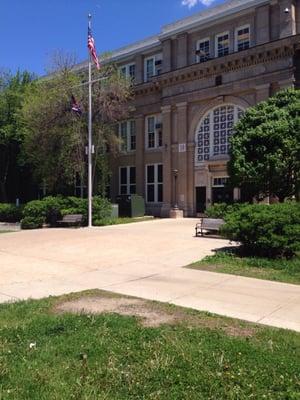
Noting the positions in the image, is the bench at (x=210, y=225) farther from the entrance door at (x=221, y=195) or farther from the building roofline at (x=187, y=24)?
the building roofline at (x=187, y=24)

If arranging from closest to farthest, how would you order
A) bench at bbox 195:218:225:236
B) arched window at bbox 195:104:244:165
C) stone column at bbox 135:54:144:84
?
1. bench at bbox 195:218:225:236
2. arched window at bbox 195:104:244:165
3. stone column at bbox 135:54:144:84

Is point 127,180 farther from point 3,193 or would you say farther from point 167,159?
point 3,193

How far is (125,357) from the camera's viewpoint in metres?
5.12

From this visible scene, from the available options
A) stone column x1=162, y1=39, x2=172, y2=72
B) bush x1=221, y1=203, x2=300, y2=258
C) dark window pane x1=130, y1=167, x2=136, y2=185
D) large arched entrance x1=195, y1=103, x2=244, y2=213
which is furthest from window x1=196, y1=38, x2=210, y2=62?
bush x1=221, y1=203, x2=300, y2=258

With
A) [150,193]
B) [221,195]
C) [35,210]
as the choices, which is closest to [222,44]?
[221,195]

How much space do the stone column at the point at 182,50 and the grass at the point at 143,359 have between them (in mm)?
29974

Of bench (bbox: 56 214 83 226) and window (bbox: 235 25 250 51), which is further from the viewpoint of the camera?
window (bbox: 235 25 250 51)

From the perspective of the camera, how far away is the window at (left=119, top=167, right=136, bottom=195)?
127 ft

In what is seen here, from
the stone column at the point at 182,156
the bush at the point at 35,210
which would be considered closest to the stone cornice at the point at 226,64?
the stone column at the point at 182,156

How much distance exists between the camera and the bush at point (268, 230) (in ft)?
39.9

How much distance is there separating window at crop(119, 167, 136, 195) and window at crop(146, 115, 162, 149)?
Result: 2718mm

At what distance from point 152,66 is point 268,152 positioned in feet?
67.8

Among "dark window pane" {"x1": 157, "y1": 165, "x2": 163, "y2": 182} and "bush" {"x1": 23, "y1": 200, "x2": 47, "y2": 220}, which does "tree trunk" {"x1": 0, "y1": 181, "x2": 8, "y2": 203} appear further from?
"bush" {"x1": 23, "y1": 200, "x2": 47, "y2": 220}

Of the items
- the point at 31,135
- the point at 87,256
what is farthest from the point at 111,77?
the point at 87,256
